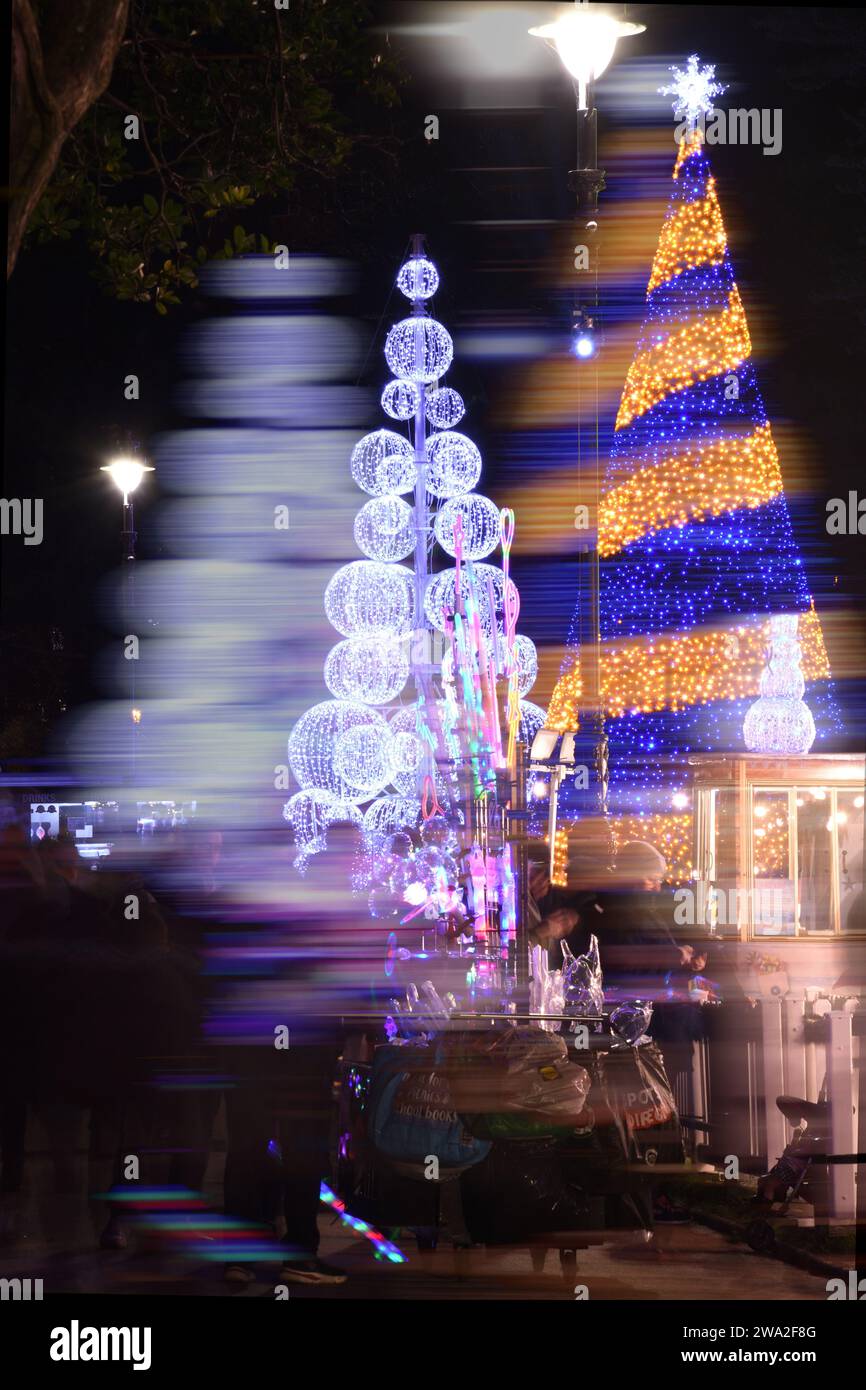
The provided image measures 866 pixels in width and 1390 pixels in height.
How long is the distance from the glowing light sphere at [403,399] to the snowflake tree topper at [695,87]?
6.65 m

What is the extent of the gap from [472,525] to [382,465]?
0.99 metres

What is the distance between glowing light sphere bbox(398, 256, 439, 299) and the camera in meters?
11.7

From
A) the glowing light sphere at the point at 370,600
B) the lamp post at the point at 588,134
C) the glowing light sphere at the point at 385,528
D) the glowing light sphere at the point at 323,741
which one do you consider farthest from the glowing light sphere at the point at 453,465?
the lamp post at the point at 588,134

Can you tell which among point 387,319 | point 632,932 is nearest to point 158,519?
point 387,319

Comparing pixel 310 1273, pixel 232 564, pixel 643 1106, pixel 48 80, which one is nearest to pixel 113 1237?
pixel 310 1273

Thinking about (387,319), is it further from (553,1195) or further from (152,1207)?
(553,1195)

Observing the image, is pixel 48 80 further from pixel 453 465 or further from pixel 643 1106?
pixel 453 465

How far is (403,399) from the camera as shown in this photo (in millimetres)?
12539

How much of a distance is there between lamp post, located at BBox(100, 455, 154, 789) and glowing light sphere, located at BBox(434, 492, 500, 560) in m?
2.86

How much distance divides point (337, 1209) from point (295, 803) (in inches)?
315

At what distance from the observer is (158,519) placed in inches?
403

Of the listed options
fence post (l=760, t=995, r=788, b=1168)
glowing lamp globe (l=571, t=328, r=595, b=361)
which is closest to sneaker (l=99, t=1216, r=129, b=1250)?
fence post (l=760, t=995, r=788, b=1168)

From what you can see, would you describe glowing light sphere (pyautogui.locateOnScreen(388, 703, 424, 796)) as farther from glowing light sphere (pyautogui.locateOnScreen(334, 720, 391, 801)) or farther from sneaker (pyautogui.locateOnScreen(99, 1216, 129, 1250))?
sneaker (pyautogui.locateOnScreen(99, 1216, 129, 1250))

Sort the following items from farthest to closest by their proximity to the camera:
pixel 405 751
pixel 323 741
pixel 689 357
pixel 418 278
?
pixel 323 741 → pixel 405 751 → pixel 418 278 → pixel 689 357
